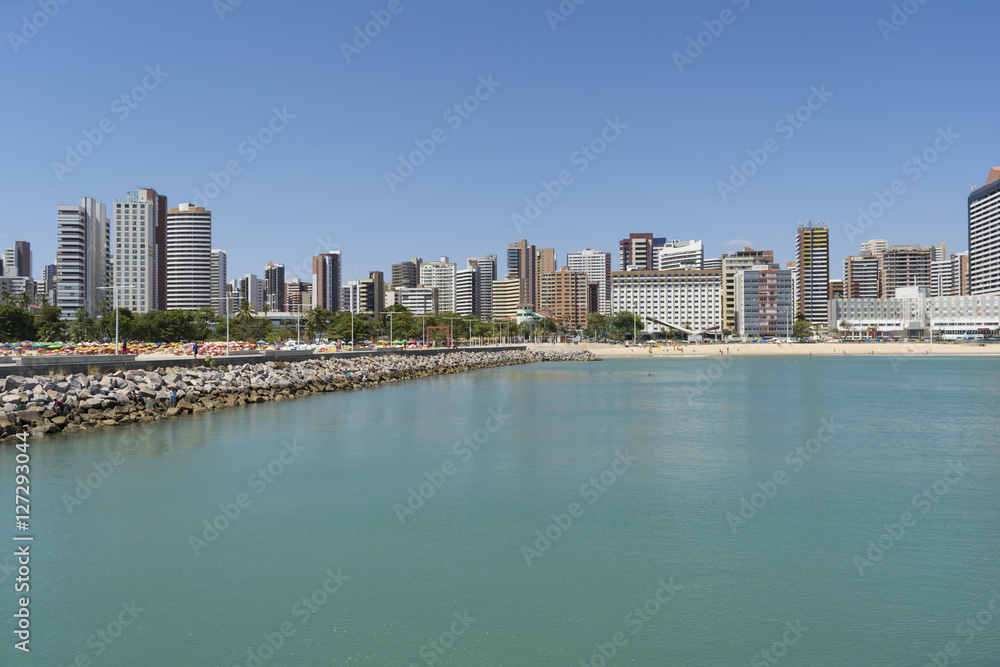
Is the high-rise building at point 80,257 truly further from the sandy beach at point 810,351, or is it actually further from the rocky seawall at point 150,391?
the rocky seawall at point 150,391

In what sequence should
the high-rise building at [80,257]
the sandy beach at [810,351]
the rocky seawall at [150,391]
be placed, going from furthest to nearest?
the high-rise building at [80,257] → the sandy beach at [810,351] → the rocky seawall at [150,391]

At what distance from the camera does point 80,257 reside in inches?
6531

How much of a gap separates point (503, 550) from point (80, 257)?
18124cm

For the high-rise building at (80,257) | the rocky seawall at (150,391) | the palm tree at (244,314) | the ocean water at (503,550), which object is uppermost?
the high-rise building at (80,257)

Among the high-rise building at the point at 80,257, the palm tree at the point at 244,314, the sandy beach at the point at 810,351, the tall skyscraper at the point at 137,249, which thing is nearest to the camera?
the palm tree at the point at 244,314

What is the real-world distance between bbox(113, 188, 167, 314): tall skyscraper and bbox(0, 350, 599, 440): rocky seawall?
144 meters

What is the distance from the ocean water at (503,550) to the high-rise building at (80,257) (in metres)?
156

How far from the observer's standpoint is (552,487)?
17.7 meters

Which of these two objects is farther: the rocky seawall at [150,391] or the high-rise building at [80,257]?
the high-rise building at [80,257]

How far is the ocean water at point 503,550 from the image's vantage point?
923cm

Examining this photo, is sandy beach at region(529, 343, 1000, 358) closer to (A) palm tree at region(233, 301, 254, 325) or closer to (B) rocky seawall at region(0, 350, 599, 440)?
(A) palm tree at region(233, 301, 254, 325)

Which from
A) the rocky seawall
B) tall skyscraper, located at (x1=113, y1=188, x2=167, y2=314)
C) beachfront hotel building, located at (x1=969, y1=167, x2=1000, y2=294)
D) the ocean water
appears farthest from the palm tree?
beachfront hotel building, located at (x1=969, y1=167, x2=1000, y2=294)

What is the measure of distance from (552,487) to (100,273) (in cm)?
18875

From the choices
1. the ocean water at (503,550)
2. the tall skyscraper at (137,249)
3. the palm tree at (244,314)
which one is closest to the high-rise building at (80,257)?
the tall skyscraper at (137,249)
